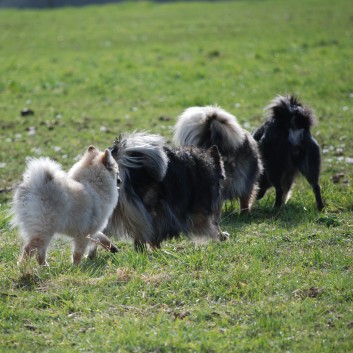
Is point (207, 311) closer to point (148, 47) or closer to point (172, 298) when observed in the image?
point (172, 298)

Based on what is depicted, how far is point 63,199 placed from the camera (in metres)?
5.95

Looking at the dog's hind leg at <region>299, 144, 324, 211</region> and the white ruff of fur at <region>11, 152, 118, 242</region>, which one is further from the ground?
the white ruff of fur at <region>11, 152, 118, 242</region>

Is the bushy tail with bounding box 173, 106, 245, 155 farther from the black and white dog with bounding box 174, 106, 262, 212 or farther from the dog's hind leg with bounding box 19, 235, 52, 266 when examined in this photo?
the dog's hind leg with bounding box 19, 235, 52, 266

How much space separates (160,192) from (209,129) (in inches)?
64.6

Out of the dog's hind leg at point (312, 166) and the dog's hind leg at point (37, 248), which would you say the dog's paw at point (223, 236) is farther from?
the dog's hind leg at point (37, 248)

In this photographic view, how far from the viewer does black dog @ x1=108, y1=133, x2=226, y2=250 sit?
6645 millimetres

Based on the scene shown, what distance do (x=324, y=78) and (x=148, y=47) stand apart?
25.3 feet

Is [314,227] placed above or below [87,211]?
below

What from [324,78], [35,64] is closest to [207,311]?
[324,78]

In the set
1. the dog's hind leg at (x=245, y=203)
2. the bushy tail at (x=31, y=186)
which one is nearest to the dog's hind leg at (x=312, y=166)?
the dog's hind leg at (x=245, y=203)

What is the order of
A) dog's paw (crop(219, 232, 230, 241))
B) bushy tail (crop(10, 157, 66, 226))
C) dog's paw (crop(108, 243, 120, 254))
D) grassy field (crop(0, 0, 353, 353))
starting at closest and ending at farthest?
grassy field (crop(0, 0, 353, 353)) → bushy tail (crop(10, 157, 66, 226)) → dog's paw (crop(108, 243, 120, 254)) → dog's paw (crop(219, 232, 230, 241))

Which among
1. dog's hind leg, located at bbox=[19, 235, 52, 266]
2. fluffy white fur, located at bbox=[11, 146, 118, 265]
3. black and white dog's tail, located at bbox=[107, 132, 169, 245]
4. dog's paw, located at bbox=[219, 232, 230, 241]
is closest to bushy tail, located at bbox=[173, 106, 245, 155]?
dog's paw, located at bbox=[219, 232, 230, 241]

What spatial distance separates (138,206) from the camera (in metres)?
6.62

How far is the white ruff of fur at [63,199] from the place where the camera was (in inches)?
229
